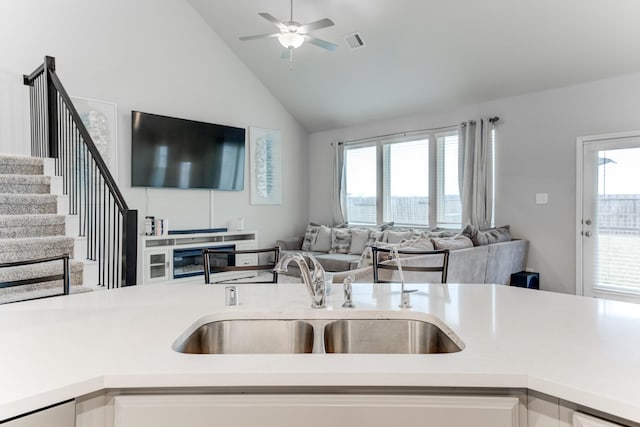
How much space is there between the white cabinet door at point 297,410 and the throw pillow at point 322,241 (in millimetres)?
5747

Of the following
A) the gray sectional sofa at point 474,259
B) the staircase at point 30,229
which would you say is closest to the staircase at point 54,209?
the staircase at point 30,229

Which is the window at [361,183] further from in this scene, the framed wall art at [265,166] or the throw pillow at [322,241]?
the framed wall art at [265,166]

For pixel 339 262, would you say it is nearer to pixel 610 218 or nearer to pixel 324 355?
pixel 610 218

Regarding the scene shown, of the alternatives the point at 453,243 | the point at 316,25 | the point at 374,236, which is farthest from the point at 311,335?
the point at 374,236

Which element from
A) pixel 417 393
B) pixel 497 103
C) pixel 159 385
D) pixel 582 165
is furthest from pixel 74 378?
pixel 497 103

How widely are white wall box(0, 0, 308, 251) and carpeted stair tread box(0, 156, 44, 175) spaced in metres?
1.32

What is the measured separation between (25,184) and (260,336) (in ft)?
11.2

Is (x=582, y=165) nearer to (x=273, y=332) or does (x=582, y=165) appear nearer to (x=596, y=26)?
(x=596, y=26)

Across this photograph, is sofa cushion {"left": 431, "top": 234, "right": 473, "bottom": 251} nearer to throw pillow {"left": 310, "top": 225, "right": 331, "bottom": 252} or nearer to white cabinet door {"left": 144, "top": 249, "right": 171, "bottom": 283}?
throw pillow {"left": 310, "top": 225, "right": 331, "bottom": 252}

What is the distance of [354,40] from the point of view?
17.2 ft

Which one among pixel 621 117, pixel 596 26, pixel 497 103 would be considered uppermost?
pixel 596 26

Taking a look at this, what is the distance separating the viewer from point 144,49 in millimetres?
5543

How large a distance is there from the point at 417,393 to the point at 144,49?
5911 mm

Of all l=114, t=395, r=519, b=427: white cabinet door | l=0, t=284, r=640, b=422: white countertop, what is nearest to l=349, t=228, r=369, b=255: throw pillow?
l=0, t=284, r=640, b=422: white countertop
